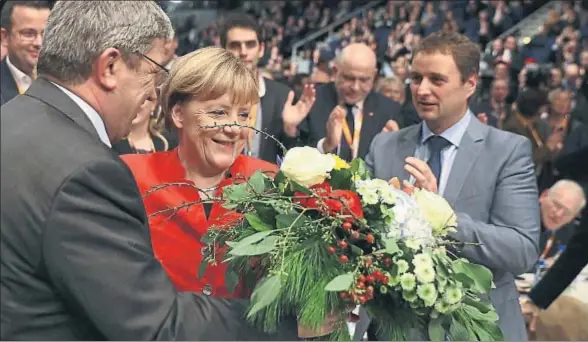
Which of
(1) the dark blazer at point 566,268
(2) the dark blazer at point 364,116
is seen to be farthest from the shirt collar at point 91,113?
(2) the dark blazer at point 364,116

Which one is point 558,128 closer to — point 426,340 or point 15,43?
point 15,43

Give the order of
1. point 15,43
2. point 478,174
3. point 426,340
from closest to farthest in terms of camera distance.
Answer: point 426,340, point 478,174, point 15,43

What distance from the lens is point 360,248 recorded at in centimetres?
188

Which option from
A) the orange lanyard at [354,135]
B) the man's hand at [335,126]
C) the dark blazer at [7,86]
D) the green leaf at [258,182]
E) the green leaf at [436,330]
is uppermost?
the green leaf at [258,182]

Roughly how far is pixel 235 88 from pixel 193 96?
129mm

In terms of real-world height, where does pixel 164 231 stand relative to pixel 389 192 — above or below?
below

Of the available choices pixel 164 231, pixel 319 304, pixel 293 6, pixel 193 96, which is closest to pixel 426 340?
pixel 319 304

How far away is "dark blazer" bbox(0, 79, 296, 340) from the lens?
61.2 inches

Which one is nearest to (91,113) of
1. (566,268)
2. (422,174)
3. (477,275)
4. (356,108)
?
(477,275)

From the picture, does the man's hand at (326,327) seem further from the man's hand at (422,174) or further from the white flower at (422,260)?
the man's hand at (422,174)

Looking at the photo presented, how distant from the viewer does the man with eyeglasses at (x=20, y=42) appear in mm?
4285

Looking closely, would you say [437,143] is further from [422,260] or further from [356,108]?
[356,108]

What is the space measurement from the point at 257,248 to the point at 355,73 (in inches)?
134

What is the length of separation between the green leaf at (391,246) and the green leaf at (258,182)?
342 mm
